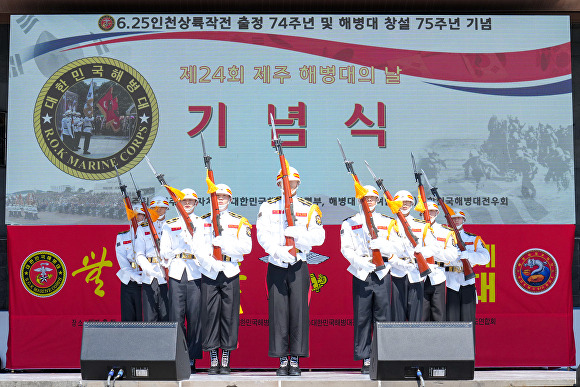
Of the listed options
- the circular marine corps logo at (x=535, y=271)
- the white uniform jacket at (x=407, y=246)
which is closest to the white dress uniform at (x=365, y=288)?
the white uniform jacket at (x=407, y=246)

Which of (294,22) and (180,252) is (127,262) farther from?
(294,22)

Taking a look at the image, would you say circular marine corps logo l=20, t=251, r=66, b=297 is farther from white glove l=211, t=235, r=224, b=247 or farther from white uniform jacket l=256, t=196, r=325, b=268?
white uniform jacket l=256, t=196, r=325, b=268

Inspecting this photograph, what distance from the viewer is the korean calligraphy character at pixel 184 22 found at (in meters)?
7.60

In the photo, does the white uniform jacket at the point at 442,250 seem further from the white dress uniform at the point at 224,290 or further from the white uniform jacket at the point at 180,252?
the white uniform jacket at the point at 180,252

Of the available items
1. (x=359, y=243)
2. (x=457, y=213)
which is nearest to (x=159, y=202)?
(x=359, y=243)

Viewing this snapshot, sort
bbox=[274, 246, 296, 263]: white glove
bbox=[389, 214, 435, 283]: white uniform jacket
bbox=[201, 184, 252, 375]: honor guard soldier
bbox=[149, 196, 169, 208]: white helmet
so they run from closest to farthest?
bbox=[274, 246, 296, 263]: white glove, bbox=[201, 184, 252, 375]: honor guard soldier, bbox=[389, 214, 435, 283]: white uniform jacket, bbox=[149, 196, 169, 208]: white helmet

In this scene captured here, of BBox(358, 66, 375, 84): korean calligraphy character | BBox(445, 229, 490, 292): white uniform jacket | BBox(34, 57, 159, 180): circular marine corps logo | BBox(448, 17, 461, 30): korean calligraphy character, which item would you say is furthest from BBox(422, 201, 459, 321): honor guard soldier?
BBox(34, 57, 159, 180): circular marine corps logo

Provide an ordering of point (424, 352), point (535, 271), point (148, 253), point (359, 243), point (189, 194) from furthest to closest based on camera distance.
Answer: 1. point (535, 271)
2. point (148, 253)
3. point (189, 194)
4. point (359, 243)
5. point (424, 352)

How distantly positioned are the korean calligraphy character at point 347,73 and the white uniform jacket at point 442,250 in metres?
1.58

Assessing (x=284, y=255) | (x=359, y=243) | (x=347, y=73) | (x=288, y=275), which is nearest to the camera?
(x=284, y=255)

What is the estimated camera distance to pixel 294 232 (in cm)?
595

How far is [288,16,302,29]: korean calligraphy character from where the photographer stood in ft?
25.0

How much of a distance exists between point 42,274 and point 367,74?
11.6 feet

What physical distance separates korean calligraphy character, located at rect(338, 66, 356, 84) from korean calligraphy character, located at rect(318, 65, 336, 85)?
0.06m
